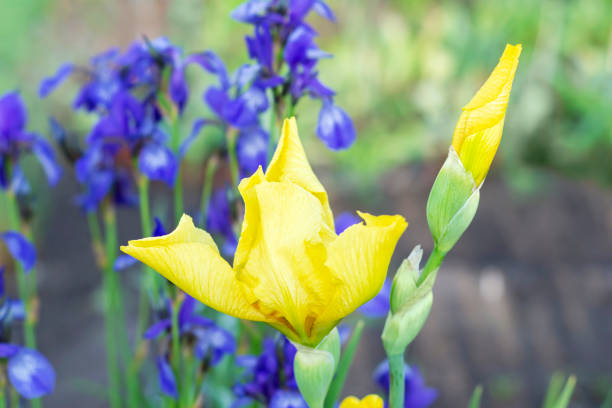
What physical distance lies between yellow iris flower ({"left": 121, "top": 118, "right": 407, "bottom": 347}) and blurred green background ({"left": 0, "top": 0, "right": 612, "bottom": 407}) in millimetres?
1409

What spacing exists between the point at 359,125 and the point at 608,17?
1.34 metres

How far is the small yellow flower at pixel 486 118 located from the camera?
42 centimetres

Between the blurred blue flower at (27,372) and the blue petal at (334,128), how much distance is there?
0.36 metres

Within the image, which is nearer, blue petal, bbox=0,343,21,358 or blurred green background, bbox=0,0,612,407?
blue petal, bbox=0,343,21,358

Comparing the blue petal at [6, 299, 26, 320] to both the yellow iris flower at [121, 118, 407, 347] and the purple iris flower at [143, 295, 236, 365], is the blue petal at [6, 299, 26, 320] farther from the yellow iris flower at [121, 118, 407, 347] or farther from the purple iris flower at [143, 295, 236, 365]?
the yellow iris flower at [121, 118, 407, 347]

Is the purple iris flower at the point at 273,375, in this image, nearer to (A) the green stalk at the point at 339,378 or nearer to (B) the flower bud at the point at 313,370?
(A) the green stalk at the point at 339,378

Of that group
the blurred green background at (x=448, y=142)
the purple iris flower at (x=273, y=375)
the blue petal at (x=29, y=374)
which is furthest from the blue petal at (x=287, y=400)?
the blurred green background at (x=448, y=142)

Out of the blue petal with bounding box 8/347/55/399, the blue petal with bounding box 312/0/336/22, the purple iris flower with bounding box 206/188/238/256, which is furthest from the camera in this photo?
the purple iris flower with bounding box 206/188/238/256

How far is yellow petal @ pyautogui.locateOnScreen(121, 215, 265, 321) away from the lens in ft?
1.34

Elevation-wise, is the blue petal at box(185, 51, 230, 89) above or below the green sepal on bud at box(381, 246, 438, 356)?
above

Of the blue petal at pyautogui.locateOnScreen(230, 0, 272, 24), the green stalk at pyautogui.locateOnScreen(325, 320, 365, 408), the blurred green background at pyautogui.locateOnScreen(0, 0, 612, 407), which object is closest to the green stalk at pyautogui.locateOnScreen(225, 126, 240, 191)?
the blue petal at pyautogui.locateOnScreen(230, 0, 272, 24)

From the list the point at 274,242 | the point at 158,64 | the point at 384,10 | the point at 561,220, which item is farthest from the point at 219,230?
the point at 384,10

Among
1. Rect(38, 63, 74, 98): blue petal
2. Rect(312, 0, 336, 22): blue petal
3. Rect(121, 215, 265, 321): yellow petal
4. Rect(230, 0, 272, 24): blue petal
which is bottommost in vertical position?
Rect(121, 215, 265, 321): yellow petal

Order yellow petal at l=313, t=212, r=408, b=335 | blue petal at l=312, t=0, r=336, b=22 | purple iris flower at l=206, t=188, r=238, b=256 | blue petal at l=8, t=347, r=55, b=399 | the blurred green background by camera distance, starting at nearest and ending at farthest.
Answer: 1. yellow petal at l=313, t=212, r=408, b=335
2. blue petal at l=8, t=347, r=55, b=399
3. blue petal at l=312, t=0, r=336, b=22
4. purple iris flower at l=206, t=188, r=238, b=256
5. the blurred green background
